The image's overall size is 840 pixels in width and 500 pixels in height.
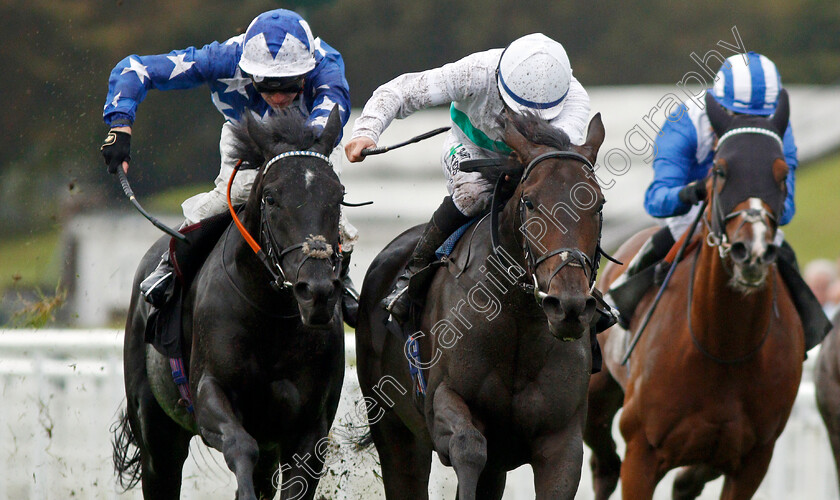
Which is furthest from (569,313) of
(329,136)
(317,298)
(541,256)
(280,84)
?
(280,84)

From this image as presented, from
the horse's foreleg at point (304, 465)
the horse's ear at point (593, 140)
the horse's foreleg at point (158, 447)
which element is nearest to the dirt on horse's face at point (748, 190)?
the horse's ear at point (593, 140)

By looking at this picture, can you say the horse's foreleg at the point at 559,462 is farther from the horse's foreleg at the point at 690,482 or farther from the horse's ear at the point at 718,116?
the horse's foreleg at the point at 690,482

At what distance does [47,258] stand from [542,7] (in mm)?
9905

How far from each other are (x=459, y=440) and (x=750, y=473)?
2.02 metres

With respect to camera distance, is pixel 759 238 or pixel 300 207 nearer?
pixel 300 207

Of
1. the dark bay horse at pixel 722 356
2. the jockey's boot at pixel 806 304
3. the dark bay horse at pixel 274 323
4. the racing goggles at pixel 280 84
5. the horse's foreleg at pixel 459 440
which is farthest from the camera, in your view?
the jockey's boot at pixel 806 304

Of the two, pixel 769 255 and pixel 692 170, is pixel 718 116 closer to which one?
pixel 769 255

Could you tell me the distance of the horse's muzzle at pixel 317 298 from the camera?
382cm

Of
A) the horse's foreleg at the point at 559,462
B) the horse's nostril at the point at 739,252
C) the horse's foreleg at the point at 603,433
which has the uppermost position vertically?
the horse's nostril at the point at 739,252

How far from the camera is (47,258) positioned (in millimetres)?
17281

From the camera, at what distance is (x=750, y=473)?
523 cm

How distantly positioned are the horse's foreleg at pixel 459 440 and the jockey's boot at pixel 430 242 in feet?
1.75

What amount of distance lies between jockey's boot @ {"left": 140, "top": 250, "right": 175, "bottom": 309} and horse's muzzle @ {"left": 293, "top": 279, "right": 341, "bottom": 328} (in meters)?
1.16

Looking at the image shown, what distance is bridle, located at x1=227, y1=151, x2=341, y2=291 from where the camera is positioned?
389 cm
